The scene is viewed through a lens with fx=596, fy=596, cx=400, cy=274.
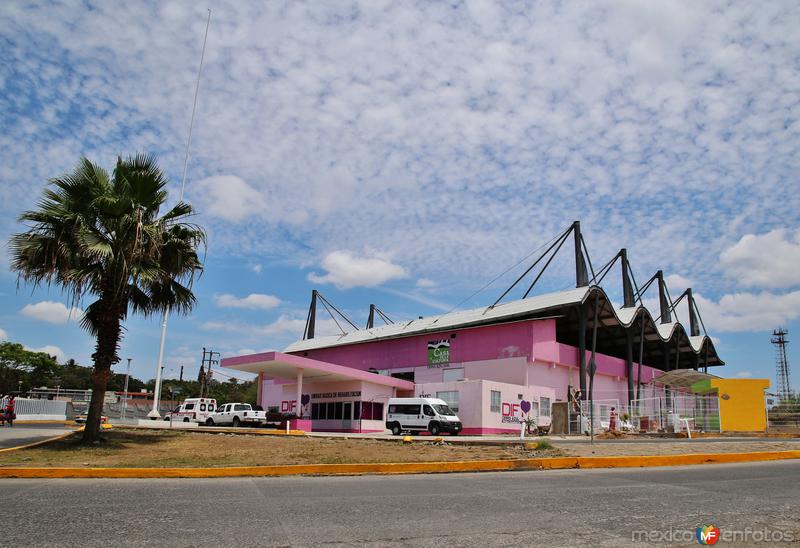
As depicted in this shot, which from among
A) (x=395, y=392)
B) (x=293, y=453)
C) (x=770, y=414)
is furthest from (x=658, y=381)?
(x=293, y=453)

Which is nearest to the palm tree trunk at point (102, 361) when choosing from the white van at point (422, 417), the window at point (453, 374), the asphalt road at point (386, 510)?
→ the asphalt road at point (386, 510)

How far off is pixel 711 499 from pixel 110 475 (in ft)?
33.1

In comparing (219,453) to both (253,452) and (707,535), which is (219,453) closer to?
(253,452)

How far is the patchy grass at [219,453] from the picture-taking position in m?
13.1

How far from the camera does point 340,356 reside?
53625mm

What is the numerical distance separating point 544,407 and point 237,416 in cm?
2039

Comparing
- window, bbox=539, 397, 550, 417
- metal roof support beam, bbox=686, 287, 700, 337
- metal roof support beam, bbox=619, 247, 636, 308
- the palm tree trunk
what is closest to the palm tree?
the palm tree trunk

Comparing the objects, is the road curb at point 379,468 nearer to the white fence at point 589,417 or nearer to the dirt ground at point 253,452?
the dirt ground at point 253,452

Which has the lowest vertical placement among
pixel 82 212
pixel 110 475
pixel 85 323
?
pixel 110 475

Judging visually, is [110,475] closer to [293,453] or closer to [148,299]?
[293,453]

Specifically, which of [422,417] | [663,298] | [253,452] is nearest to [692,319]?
[663,298]

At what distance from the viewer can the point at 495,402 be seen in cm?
3484

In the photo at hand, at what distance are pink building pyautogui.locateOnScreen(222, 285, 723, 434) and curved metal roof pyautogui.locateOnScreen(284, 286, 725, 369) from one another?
0.36 feet

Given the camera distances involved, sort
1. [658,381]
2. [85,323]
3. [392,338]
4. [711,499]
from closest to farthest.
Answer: [711,499]
[85,323]
[658,381]
[392,338]
